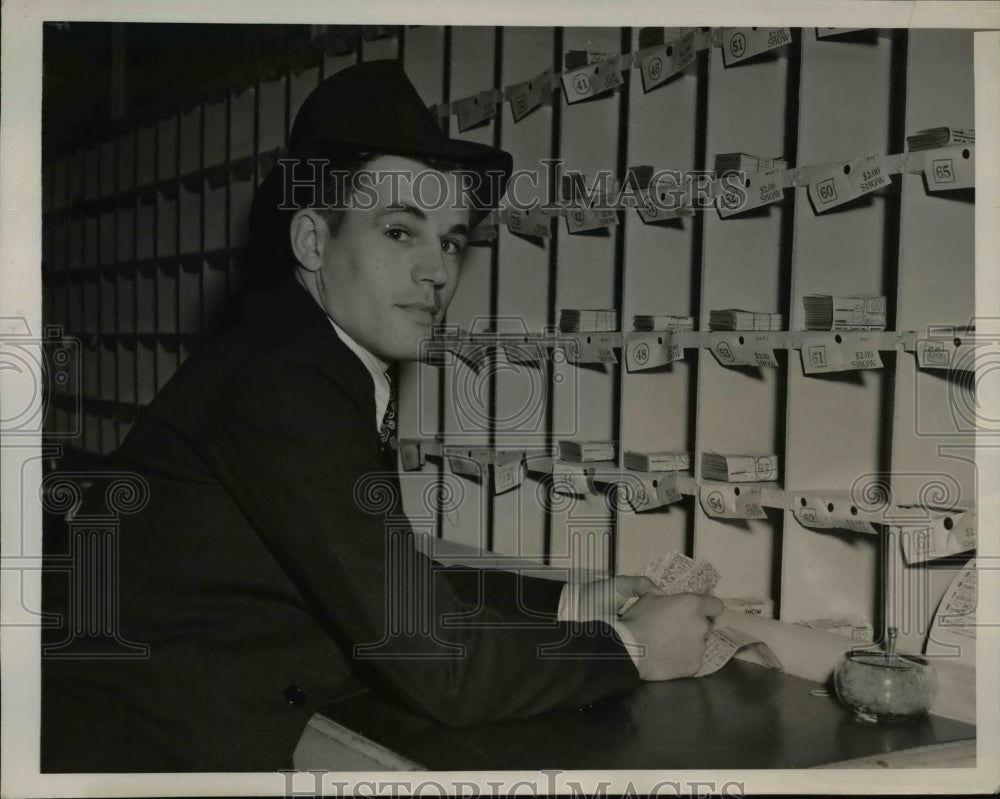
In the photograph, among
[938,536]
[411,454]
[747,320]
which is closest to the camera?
[938,536]

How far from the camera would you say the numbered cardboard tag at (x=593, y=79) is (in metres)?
1.37

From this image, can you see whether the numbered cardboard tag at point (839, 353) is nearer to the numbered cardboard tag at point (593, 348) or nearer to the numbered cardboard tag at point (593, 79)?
the numbered cardboard tag at point (593, 348)

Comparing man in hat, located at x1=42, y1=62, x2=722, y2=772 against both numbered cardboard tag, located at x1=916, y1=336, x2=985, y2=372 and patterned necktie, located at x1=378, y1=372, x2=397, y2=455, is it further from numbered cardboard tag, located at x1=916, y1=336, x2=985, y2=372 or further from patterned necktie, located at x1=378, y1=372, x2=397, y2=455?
numbered cardboard tag, located at x1=916, y1=336, x2=985, y2=372

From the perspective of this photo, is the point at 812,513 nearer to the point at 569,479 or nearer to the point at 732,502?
the point at 732,502

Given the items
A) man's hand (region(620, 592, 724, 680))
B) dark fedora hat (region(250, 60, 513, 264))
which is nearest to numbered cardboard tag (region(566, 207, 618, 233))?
dark fedora hat (region(250, 60, 513, 264))

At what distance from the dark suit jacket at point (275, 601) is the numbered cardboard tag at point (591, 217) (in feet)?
1.49

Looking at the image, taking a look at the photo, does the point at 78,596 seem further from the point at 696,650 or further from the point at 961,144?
the point at 961,144

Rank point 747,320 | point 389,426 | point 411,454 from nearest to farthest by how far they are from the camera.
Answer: point 747,320 < point 389,426 < point 411,454

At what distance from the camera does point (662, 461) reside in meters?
1.38

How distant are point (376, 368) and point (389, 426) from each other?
20cm

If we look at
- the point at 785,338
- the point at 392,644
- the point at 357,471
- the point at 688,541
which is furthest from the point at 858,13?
the point at 392,644

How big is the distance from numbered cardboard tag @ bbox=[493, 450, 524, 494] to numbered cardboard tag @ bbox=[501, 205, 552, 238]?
36cm

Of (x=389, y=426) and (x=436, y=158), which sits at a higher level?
(x=436, y=158)

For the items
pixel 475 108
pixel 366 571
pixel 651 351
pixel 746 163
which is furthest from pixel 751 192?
pixel 366 571
